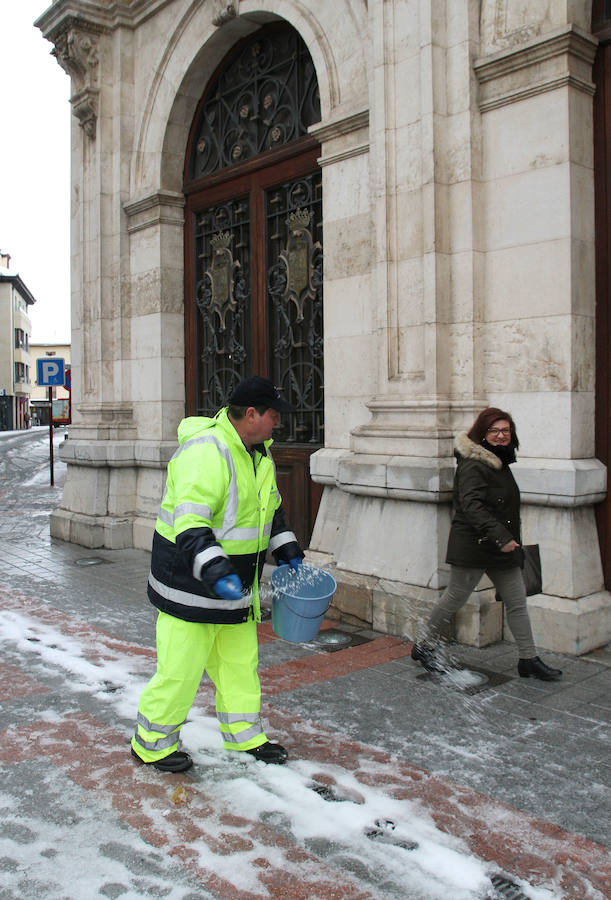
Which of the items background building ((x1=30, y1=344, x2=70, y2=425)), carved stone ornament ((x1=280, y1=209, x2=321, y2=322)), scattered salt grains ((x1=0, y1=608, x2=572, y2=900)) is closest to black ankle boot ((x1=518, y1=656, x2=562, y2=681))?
scattered salt grains ((x1=0, y1=608, x2=572, y2=900))

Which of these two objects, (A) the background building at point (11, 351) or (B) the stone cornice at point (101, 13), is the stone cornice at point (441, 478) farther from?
(A) the background building at point (11, 351)

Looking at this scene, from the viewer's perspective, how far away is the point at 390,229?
21.1 ft

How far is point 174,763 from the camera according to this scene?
12.4 feet

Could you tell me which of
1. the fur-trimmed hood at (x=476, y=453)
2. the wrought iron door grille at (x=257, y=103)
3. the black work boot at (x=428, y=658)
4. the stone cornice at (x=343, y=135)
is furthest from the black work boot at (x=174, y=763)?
the wrought iron door grille at (x=257, y=103)

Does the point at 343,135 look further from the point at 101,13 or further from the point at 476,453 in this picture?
the point at 101,13

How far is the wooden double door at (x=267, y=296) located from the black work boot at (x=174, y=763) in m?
4.34

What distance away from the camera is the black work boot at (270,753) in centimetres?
389

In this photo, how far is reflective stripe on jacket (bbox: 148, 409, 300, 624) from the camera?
138 inches

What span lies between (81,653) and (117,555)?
4.05 meters

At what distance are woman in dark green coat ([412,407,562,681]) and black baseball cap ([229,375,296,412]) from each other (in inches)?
64.8

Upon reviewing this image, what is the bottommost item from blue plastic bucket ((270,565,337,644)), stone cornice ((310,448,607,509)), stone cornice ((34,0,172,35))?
blue plastic bucket ((270,565,337,644))

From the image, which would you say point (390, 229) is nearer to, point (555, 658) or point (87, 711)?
point (555, 658)

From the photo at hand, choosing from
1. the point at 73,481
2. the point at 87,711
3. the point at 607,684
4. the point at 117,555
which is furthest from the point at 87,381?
the point at 607,684

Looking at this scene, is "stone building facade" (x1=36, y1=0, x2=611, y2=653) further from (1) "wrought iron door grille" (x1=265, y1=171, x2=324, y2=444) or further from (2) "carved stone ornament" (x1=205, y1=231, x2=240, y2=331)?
(2) "carved stone ornament" (x1=205, y1=231, x2=240, y2=331)
